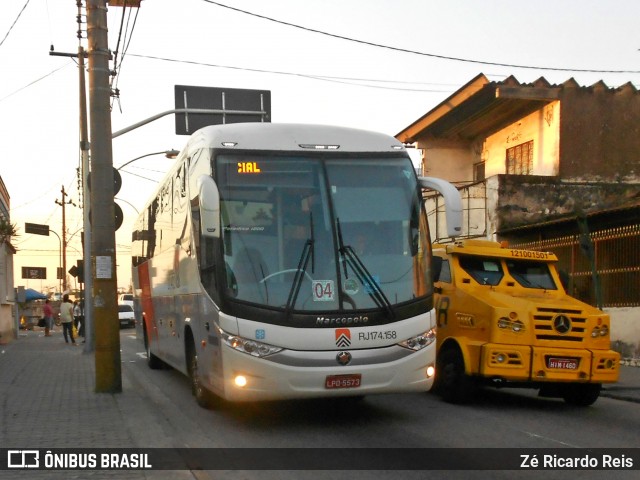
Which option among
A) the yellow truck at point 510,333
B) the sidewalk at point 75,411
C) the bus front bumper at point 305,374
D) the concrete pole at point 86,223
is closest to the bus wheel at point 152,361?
the sidewalk at point 75,411

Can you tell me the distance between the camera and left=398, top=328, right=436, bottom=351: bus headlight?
882cm

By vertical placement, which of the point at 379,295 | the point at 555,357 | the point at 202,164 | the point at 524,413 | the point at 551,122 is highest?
the point at 551,122

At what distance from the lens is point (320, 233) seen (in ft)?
28.8

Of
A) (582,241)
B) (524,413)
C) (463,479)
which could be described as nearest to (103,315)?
(524,413)

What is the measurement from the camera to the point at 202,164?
956cm

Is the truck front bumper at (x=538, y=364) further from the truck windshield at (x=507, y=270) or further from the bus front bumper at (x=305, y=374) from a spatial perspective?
the bus front bumper at (x=305, y=374)

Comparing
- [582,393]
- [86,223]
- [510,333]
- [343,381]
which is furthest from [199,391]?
[86,223]

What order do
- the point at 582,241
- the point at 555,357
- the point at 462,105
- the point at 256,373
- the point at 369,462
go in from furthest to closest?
the point at 462,105 < the point at 582,241 < the point at 555,357 < the point at 256,373 < the point at 369,462

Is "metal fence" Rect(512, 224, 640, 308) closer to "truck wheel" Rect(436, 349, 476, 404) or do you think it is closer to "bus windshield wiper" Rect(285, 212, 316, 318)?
"truck wheel" Rect(436, 349, 476, 404)

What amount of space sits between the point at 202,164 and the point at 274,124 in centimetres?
101

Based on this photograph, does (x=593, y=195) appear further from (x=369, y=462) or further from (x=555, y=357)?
(x=369, y=462)

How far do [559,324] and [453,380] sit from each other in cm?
160

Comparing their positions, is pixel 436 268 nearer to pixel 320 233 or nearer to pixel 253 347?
pixel 320 233

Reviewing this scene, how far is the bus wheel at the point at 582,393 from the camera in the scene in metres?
10.8
